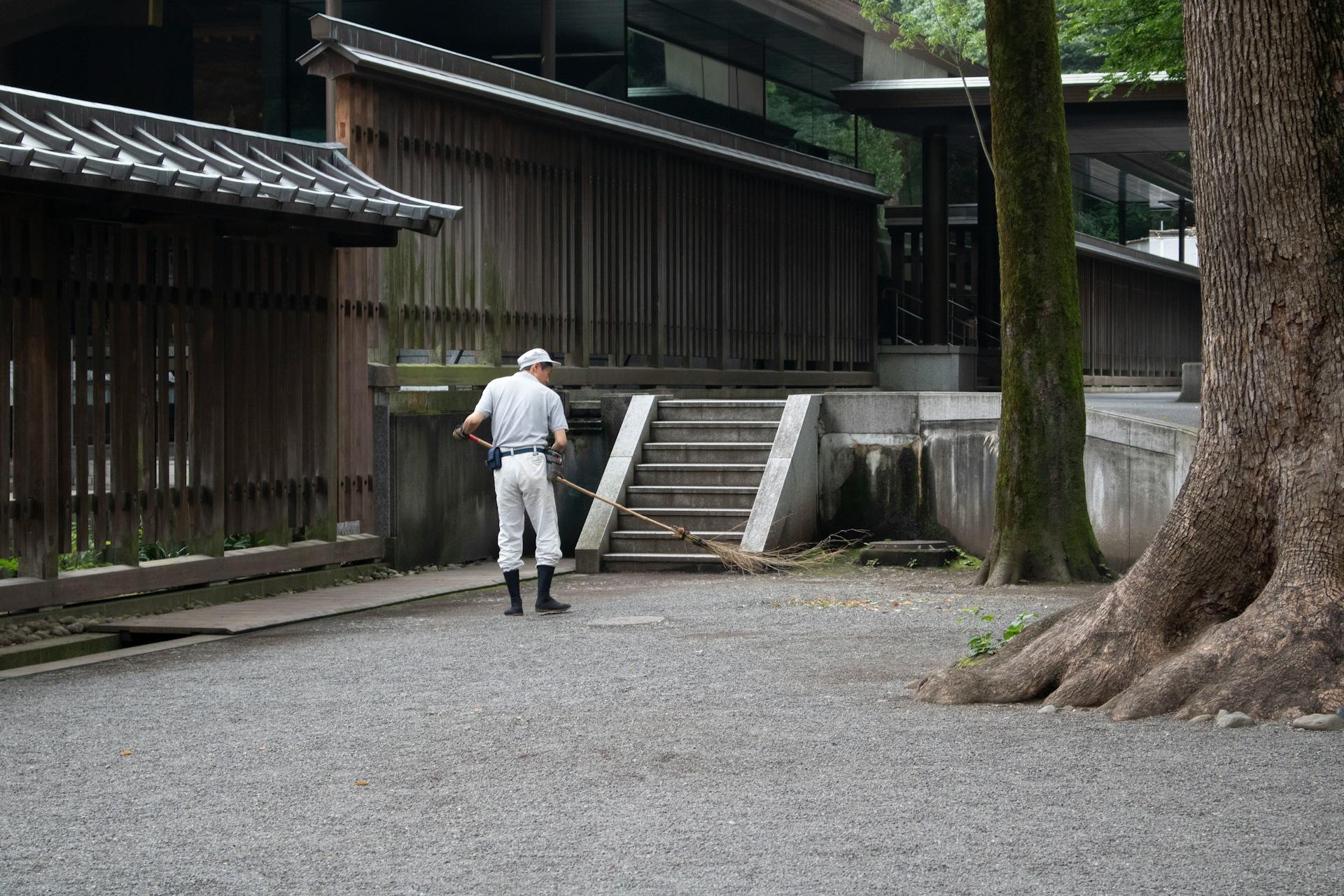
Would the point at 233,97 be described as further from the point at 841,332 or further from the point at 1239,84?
the point at 1239,84

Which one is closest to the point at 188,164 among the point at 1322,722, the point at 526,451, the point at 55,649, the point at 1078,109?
the point at 526,451

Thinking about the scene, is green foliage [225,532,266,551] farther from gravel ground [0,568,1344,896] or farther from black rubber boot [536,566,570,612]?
→ gravel ground [0,568,1344,896]

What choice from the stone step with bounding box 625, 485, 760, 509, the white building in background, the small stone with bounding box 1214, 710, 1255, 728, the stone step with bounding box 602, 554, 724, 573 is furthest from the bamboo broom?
the white building in background

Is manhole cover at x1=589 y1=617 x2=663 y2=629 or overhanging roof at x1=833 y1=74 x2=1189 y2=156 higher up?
overhanging roof at x1=833 y1=74 x2=1189 y2=156

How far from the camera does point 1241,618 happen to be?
272 inches

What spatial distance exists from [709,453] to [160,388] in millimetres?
6607

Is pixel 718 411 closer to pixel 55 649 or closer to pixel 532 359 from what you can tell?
pixel 532 359

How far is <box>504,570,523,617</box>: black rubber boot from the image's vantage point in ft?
37.6

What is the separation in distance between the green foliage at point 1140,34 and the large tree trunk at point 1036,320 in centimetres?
503

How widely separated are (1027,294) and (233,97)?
11181mm

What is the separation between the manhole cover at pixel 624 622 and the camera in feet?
35.4

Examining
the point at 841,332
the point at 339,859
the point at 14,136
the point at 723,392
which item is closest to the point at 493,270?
the point at 723,392

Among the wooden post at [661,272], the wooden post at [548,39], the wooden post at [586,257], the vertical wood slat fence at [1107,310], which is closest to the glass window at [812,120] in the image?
the vertical wood slat fence at [1107,310]

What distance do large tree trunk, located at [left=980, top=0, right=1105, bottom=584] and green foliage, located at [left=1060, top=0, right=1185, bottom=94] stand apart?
198 inches
